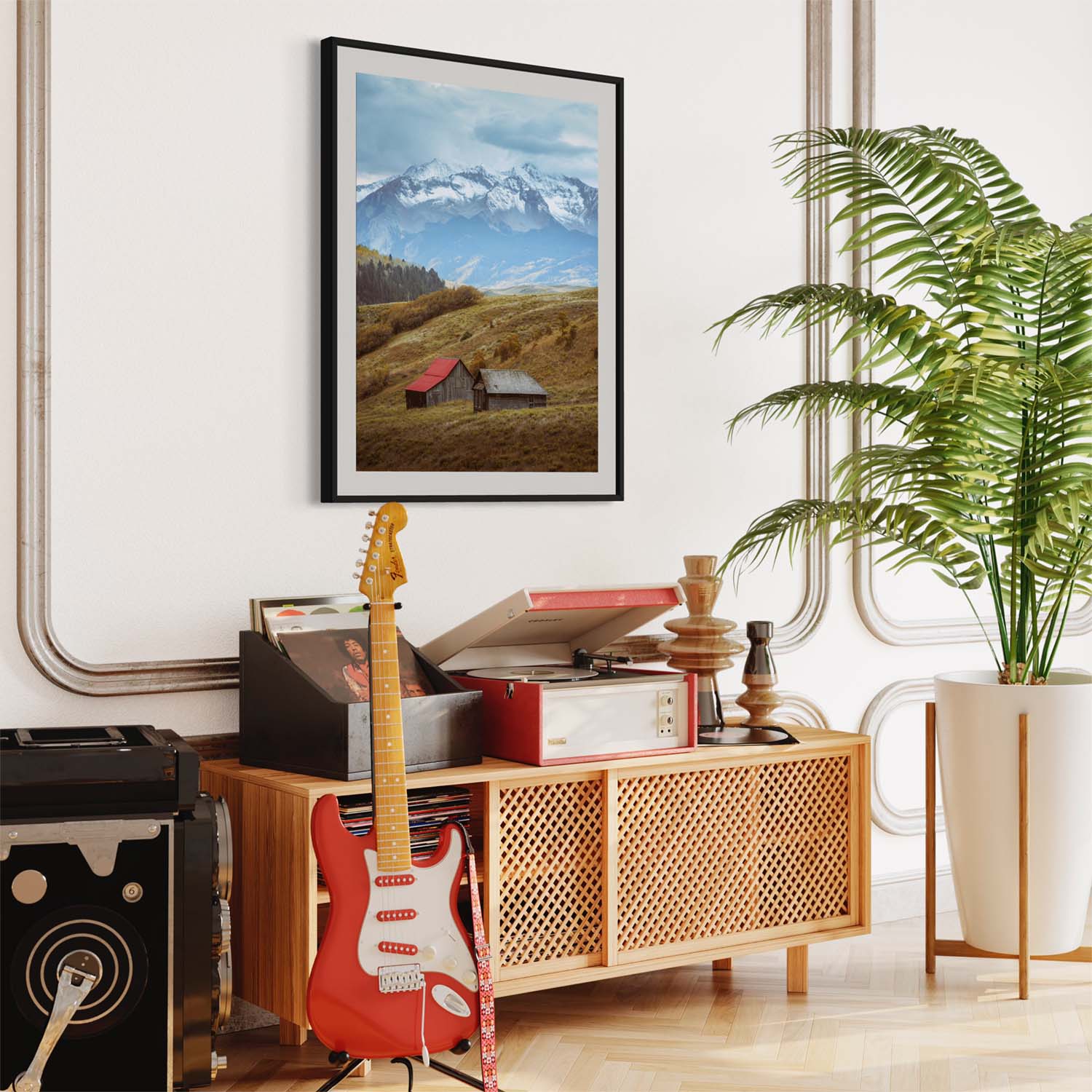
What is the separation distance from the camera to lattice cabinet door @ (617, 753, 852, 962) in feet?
9.70

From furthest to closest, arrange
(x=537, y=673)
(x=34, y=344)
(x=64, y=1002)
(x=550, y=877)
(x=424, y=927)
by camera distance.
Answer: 1. (x=537, y=673)
2. (x=550, y=877)
3. (x=34, y=344)
4. (x=424, y=927)
5. (x=64, y=1002)

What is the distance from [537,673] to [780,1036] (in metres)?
0.92

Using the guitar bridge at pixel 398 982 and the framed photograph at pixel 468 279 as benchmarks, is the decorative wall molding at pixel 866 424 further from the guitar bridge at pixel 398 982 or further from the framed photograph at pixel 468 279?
the guitar bridge at pixel 398 982

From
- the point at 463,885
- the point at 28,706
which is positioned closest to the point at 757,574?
the point at 463,885

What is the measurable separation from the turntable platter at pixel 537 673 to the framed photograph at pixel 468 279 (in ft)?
1.39

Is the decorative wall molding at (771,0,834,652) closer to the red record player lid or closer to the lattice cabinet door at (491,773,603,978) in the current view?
the red record player lid

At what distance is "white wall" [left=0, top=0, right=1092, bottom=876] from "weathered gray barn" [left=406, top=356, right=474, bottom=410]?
0.23 m

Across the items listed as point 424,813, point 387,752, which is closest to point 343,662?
point 424,813

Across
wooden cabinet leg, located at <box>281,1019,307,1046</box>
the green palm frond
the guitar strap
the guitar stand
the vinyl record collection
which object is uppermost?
the green palm frond

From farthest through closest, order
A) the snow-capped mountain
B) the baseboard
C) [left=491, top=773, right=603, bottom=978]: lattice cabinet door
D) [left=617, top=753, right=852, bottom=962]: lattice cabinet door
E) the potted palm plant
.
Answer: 1. the baseboard
2. the snow-capped mountain
3. the potted palm plant
4. [left=617, top=753, right=852, bottom=962]: lattice cabinet door
5. [left=491, top=773, right=603, bottom=978]: lattice cabinet door

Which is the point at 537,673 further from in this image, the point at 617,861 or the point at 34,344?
the point at 34,344

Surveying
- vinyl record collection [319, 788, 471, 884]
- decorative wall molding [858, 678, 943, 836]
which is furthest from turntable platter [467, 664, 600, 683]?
decorative wall molding [858, 678, 943, 836]

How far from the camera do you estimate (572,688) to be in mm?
2844

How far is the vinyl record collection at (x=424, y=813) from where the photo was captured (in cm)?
270
